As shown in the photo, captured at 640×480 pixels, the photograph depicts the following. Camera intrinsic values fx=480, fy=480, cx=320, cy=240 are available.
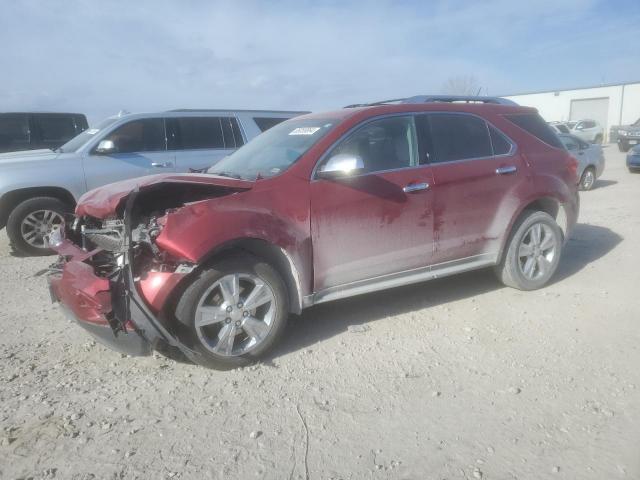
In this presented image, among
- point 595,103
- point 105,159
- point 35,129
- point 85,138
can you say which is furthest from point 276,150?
point 595,103

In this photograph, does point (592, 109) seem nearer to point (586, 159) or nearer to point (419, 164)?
point (586, 159)

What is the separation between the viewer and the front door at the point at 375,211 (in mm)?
3504

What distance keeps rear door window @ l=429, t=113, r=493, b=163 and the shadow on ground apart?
1318 millimetres

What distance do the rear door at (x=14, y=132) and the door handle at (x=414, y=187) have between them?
392 inches

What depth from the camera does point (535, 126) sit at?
4715mm

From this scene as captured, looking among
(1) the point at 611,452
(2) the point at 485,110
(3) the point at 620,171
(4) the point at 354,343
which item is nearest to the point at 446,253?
(4) the point at 354,343

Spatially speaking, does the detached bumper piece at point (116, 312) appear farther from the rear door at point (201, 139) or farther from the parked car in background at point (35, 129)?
the parked car in background at point (35, 129)

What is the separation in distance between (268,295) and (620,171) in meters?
15.9

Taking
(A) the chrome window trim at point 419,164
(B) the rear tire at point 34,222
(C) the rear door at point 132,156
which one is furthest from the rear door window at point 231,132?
→ (A) the chrome window trim at point 419,164

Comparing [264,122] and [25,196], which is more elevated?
[264,122]

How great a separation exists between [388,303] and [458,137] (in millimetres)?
1600

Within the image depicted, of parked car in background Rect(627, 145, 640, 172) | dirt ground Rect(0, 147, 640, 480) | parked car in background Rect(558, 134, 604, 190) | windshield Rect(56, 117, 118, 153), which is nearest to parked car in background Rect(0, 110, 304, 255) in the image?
windshield Rect(56, 117, 118, 153)

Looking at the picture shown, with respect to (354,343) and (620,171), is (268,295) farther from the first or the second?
(620,171)

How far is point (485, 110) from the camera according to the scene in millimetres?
4438
